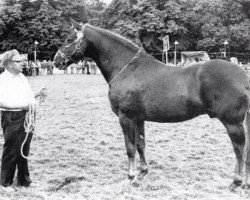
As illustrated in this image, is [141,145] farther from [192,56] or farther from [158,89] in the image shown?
[192,56]

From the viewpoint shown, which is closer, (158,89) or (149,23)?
(158,89)

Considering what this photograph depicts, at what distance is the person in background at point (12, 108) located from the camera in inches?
221

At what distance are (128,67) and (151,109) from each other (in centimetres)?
87

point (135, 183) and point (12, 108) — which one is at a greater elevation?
point (12, 108)

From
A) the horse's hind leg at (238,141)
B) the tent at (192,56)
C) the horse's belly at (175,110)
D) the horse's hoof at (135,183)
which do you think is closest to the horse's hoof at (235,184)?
the horse's hind leg at (238,141)

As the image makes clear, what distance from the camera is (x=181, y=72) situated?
19.4 feet

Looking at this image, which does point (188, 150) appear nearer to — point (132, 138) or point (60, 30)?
point (132, 138)

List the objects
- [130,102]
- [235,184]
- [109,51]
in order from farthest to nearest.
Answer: [109,51] → [130,102] → [235,184]

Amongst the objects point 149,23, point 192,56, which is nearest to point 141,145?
point 192,56

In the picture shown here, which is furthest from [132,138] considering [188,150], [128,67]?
[188,150]

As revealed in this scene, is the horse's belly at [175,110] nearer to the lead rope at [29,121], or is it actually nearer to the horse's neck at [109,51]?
the horse's neck at [109,51]

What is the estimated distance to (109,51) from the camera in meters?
6.40

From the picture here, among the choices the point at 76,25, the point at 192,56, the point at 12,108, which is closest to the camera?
the point at 12,108

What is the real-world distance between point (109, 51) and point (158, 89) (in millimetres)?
1156
